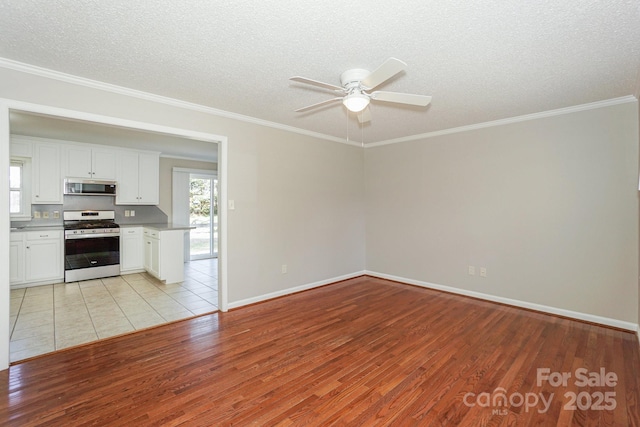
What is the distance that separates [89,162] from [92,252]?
1.61 meters

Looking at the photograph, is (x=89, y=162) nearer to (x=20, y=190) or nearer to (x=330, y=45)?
(x=20, y=190)

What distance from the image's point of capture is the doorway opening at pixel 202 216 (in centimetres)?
709

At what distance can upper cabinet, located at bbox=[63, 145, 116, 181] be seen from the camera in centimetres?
514

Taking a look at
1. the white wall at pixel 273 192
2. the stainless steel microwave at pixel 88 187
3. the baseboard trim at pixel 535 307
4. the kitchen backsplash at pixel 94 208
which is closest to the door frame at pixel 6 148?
the white wall at pixel 273 192

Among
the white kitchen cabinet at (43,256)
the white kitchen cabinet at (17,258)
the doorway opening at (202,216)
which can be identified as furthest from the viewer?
the doorway opening at (202,216)

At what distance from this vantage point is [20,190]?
4.88m

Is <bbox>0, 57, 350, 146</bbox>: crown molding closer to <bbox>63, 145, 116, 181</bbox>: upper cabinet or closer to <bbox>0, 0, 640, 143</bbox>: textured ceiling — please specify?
<bbox>0, 0, 640, 143</bbox>: textured ceiling

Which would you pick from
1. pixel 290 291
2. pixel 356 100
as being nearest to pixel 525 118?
pixel 356 100

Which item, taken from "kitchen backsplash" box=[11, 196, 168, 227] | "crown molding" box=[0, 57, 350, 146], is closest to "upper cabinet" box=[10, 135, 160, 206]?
"kitchen backsplash" box=[11, 196, 168, 227]

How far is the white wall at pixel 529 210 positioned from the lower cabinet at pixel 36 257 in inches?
218

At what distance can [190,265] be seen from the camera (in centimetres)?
644

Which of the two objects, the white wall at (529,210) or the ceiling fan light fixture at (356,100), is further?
the white wall at (529,210)

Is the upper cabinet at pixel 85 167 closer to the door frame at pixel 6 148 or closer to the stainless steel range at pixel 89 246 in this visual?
the stainless steel range at pixel 89 246

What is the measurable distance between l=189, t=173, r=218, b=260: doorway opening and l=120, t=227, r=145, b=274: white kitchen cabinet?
1.42 metres
